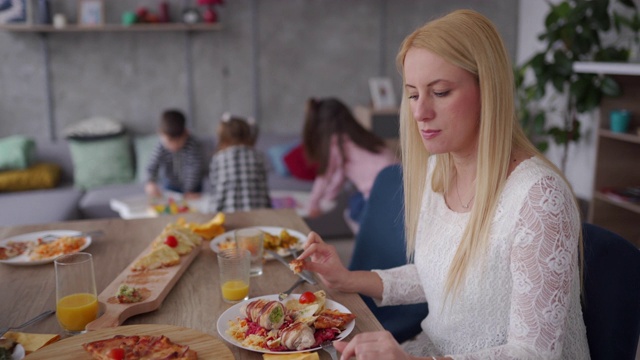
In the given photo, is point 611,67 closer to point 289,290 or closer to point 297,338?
point 289,290

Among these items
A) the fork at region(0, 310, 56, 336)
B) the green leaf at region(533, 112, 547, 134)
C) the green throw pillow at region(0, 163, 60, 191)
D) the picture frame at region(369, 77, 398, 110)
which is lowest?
the green throw pillow at region(0, 163, 60, 191)

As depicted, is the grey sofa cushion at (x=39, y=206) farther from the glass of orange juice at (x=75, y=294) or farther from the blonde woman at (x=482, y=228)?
the blonde woman at (x=482, y=228)

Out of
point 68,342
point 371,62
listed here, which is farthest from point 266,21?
point 68,342

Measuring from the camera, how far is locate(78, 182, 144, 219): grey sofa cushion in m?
4.18

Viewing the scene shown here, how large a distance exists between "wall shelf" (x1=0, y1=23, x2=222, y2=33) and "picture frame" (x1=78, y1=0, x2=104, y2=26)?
2.5 inches

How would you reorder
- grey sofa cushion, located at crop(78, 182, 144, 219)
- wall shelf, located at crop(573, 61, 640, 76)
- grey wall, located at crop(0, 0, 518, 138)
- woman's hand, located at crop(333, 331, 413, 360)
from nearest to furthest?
woman's hand, located at crop(333, 331, 413, 360) → wall shelf, located at crop(573, 61, 640, 76) → grey sofa cushion, located at crop(78, 182, 144, 219) → grey wall, located at crop(0, 0, 518, 138)

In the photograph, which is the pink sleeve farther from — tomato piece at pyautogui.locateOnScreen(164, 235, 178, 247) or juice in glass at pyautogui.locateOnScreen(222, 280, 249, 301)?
juice in glass at pyautogui.locateOnScreen(222, 280, 249, 301)

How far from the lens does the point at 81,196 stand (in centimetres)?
440

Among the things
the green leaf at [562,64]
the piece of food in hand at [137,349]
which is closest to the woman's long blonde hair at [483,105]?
the piece of food in hand at [137,349]

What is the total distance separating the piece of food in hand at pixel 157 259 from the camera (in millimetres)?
1467

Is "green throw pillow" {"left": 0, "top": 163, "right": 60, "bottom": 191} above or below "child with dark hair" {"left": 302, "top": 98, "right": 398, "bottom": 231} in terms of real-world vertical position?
below

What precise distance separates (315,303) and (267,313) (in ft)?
0.38

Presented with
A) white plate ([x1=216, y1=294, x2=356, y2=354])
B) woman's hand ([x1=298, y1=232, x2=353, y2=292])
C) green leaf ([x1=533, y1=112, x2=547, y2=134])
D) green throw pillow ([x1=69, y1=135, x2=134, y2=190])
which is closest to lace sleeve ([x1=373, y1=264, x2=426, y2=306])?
woman's hand ([x1=298, y1=232, x2=353, y2=292])

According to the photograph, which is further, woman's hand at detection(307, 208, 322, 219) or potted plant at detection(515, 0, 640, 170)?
potted plant at detection(515, 0, 640, 170)
